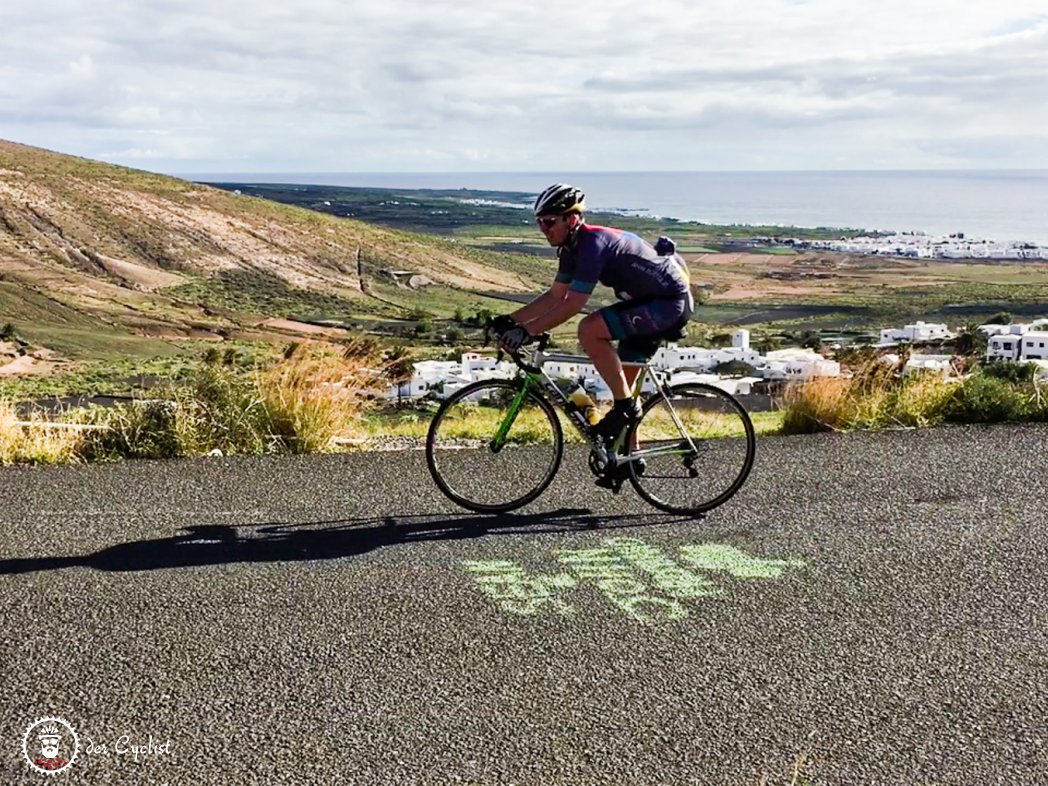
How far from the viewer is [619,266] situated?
5.60 metres

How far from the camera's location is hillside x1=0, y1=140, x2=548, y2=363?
41.4 meters

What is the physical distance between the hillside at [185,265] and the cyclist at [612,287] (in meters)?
31.8

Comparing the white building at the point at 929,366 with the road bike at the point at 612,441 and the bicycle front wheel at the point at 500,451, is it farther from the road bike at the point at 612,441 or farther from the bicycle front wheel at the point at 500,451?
the bicycle front wheel at the point at 500,451

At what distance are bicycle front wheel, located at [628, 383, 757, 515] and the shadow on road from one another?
0.84 ft

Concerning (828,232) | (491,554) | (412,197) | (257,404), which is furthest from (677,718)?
(412,197)

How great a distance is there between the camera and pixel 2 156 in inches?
2283

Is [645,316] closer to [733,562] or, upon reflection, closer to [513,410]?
[513,410]

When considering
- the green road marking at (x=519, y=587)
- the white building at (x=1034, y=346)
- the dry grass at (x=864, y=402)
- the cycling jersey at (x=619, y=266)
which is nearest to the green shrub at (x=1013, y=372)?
the dry grass at (x=864, y=402)

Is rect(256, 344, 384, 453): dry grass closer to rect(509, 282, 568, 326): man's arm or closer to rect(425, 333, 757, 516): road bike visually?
rect(425, 333, 757, 516): road bike

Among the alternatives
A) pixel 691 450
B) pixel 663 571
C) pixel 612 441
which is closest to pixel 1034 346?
pixel 691 450

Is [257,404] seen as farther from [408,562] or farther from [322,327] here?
[322,327]

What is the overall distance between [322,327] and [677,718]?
39509 millimetres

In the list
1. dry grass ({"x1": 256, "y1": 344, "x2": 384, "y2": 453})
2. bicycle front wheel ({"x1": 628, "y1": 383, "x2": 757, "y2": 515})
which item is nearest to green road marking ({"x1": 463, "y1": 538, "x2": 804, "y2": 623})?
bicycle front wheel ({"x1": 628, "y1": 383, "x2": 757, "y2": 515})

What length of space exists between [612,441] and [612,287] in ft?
3.11
